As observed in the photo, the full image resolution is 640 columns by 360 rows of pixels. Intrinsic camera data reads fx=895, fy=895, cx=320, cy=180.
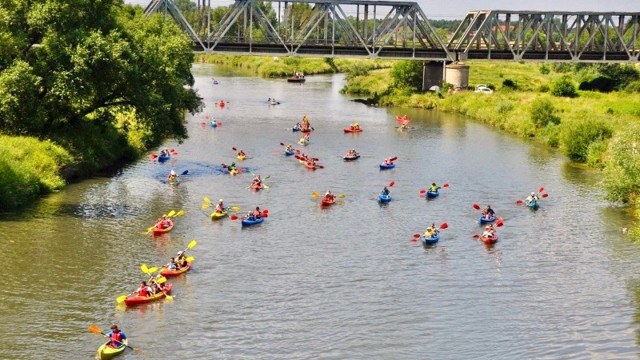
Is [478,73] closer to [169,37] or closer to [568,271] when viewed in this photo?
[169,37]

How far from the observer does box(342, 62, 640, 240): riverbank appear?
57.0 metres

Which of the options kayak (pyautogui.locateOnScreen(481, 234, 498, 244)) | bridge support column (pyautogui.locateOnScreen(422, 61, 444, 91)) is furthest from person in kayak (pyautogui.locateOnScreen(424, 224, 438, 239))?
bridge support column (pyautogui.locateOnScreen(422, 61, 444, 91))

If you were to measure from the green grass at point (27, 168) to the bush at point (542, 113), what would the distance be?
48.7m

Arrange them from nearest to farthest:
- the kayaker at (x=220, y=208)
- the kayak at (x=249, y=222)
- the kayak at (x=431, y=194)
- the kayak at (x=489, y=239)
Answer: the kayak at (x=489, y=239), the kayak at (x=249, y=222), the kayaker at (x=220, y=208), the kayak at (x=431, y=194)

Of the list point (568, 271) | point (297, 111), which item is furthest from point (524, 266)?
point (297, 111)

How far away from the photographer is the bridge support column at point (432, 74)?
414 ft

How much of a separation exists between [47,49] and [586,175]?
137ft

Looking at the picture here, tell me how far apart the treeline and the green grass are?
7 cm

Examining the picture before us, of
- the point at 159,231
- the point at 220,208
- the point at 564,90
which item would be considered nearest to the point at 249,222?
the point at 220,208

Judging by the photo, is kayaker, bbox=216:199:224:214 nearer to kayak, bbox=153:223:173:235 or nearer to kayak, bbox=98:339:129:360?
kayak, bbox=153:223:173:235

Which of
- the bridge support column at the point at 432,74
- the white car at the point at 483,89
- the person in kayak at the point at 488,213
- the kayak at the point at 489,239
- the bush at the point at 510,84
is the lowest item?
the kayak at the point at 489,239

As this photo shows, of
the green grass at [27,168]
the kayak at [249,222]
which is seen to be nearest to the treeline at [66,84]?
the green grass at [27,168]

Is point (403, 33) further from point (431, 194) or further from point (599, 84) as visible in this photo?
point (431, 194)

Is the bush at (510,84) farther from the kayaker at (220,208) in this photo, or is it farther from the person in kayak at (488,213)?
the kayaker at (220,208)
